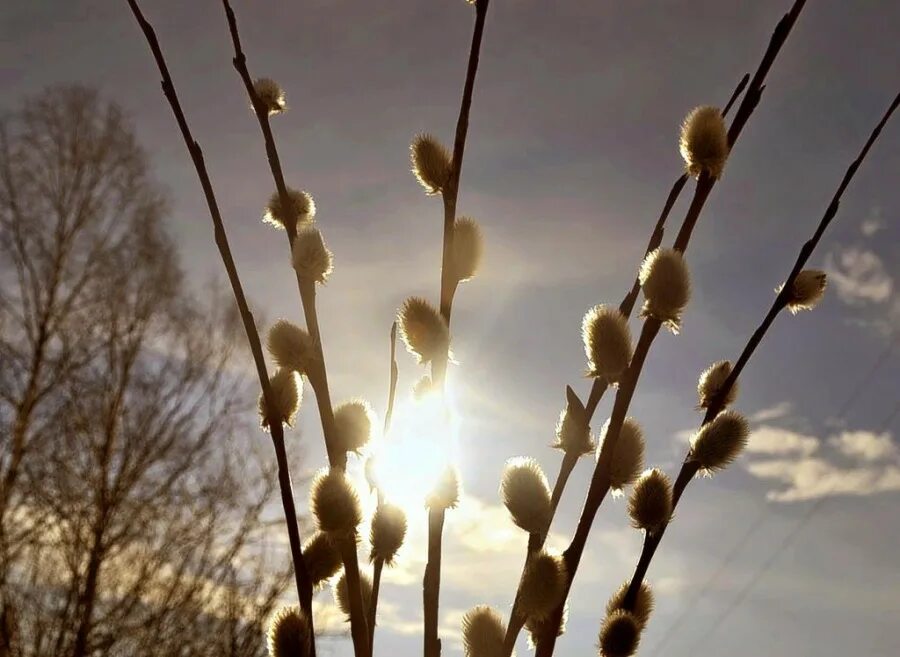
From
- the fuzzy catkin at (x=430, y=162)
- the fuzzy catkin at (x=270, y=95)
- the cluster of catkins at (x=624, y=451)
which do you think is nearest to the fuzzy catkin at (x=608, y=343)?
the cluster of catkins at (x=624, y=451)

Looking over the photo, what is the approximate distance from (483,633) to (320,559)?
3.5 inches

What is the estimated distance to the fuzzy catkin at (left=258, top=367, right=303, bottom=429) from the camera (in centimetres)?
39

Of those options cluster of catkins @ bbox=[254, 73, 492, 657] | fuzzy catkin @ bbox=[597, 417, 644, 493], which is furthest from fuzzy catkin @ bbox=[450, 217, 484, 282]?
fuzzy catkin @ bbox=[597, 417, 644, 493]

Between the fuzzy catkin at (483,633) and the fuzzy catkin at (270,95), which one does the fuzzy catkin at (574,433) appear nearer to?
the fuzzy catkin at (483,633)

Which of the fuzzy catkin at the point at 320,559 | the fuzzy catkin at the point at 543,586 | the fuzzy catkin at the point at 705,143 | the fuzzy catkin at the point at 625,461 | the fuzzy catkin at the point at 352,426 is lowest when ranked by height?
the fuzzy catkin at the point at 543,586

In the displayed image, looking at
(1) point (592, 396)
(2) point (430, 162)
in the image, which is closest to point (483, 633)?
(1) point (592, 396)

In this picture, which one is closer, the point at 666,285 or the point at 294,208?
the point at 666,285

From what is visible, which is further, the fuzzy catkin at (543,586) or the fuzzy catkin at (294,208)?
the fuzzy catkin at (294,208)

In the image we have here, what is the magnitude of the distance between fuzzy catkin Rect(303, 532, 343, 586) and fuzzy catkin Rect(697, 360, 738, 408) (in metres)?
0.21

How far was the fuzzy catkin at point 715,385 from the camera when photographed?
42cm

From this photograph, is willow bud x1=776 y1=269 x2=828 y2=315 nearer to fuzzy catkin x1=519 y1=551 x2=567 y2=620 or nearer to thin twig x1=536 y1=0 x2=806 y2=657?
thin twig x1=536 y1=0 x2=806 y2=657

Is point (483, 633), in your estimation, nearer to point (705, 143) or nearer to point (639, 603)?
point (639, 603)

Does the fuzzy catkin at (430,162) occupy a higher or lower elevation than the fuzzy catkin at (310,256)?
higher

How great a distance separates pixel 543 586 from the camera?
0.34 m
